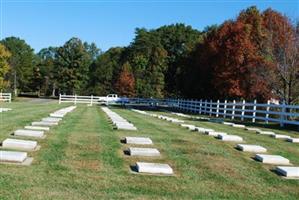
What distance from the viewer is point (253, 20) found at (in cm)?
4356

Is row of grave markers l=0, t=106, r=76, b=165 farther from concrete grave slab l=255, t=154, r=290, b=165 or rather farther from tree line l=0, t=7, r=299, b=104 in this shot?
tree line l=0, t=7, r=299, b=104

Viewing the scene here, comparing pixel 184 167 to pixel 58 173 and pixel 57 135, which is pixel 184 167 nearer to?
pixel 58 173

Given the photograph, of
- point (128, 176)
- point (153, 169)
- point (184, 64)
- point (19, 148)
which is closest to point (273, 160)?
point (153, 169)

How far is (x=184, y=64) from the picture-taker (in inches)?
2584

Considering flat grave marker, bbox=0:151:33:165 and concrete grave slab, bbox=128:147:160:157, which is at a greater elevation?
concrete grave slab, bbox=128:147:160:157

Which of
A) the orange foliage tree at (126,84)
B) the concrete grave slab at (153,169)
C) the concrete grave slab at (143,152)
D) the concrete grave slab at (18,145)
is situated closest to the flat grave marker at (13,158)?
the concrete grave slab at (18,145)

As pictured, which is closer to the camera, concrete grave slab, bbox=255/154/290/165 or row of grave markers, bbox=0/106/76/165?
row of grave markers, bbox=0/106/76/165

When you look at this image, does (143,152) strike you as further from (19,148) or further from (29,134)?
(29,134)

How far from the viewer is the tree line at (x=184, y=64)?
3547 centimetres

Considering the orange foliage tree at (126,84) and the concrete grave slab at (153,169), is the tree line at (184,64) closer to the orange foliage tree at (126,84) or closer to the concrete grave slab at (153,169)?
the orange foliage tree at (126,84)

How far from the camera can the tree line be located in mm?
35469

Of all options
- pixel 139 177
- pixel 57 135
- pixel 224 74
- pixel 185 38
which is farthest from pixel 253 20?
pixel 185 38

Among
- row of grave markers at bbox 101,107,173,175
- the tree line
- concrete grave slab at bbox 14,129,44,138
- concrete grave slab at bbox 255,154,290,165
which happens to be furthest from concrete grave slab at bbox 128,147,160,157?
the tree line

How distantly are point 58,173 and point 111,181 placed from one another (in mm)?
802
